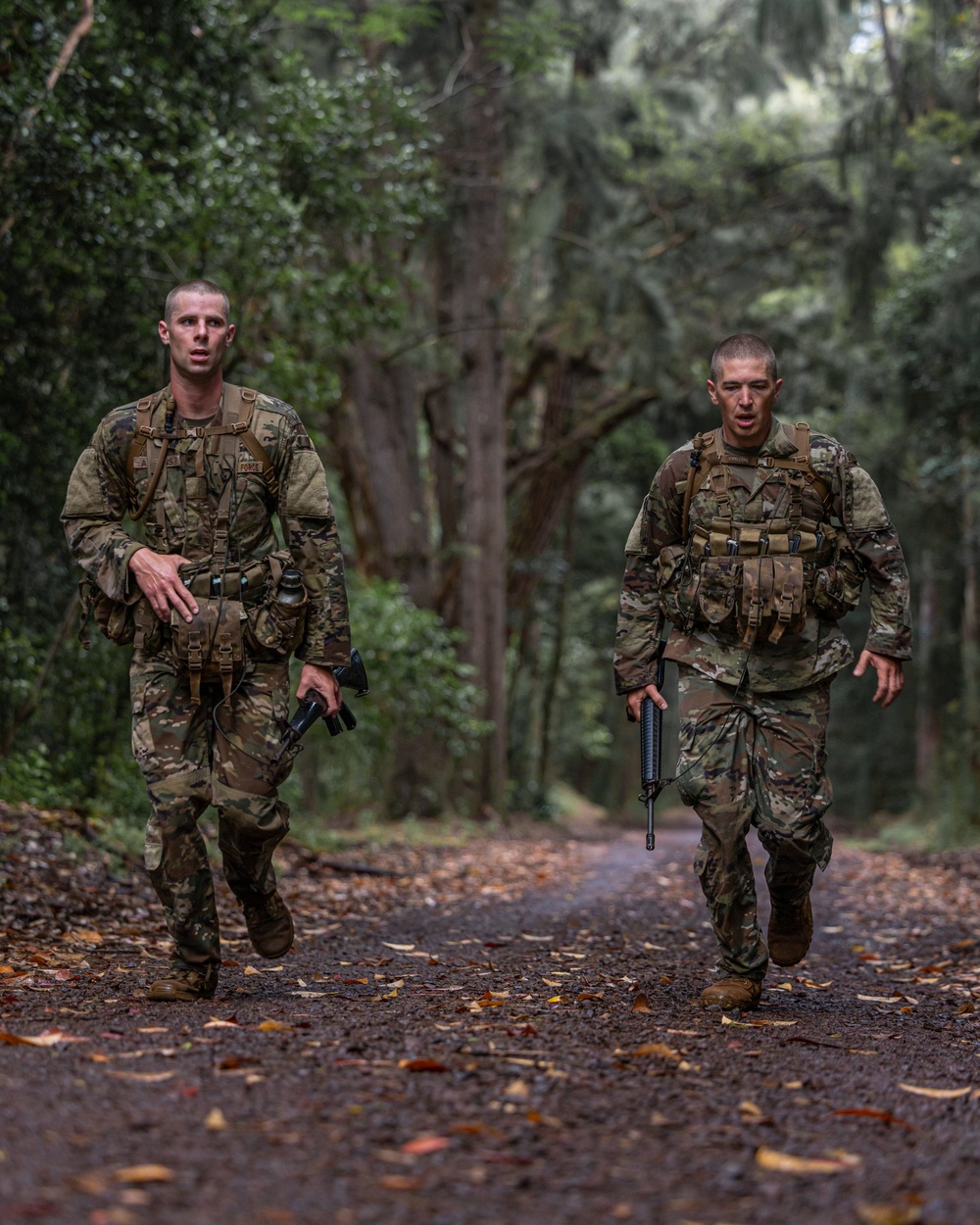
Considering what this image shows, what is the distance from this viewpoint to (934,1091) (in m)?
4.05

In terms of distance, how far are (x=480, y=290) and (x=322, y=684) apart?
13.6 m

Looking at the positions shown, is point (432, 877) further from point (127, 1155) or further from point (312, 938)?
point (127, 1155)

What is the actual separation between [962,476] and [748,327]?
4954mm

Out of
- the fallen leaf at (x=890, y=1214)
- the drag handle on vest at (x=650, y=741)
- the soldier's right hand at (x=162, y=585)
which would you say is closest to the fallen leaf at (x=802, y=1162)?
the fallen leaf at (x=890, y=1214)

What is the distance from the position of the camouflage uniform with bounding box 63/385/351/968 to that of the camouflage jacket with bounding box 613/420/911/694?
129cm

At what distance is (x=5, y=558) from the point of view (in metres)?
9.75

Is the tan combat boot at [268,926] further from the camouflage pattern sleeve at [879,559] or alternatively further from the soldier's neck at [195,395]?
the camouflage pattern sleeve at [879,559]

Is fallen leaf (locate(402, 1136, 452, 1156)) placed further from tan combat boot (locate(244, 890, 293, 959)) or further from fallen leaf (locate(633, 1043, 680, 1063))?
tan combat boot (locate(244, 890, 293, 959))

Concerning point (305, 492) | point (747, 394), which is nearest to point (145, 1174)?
point (305, 492)

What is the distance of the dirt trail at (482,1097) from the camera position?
283cm

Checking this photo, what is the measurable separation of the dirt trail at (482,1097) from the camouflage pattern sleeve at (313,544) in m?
1.32

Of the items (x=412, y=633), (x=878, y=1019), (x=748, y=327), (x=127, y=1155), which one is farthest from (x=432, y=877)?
(x=748, y=327)

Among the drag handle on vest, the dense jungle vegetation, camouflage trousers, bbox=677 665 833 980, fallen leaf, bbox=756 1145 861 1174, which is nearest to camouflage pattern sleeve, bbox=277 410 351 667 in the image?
the drag handle on vest

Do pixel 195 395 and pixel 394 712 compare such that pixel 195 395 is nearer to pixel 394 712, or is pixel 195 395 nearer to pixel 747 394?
pixel 747 394
